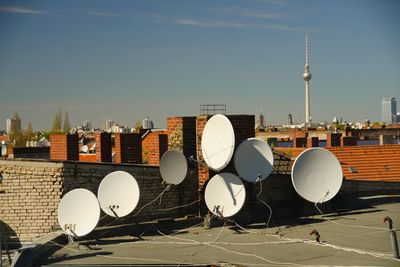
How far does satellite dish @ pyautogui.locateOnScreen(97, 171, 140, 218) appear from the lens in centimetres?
1059

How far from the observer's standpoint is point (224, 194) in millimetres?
10867

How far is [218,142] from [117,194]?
2505 millimetres

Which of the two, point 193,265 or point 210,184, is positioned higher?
point 210,184

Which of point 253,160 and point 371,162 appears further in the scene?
point 371,162

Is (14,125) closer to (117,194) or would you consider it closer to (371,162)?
(371,162)

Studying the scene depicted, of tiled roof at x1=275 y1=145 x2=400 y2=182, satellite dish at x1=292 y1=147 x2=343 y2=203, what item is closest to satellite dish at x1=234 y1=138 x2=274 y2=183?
satellite dish at x1=292 y1=147 x2=343 y2=203

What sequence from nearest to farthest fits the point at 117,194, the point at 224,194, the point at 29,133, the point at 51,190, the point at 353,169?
the point at 117,194 < the point at 224,194 < the point at 51,190 < the point at 353,169 < the point at 29,133

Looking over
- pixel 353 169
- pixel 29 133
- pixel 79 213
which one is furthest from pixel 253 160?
pixel 29 133

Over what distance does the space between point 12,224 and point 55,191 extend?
1.52 m

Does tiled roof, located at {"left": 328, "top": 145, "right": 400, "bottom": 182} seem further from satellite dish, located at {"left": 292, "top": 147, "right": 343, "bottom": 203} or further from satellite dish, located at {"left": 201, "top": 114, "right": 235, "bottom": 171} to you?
satellite dish, located at {"left": 201, "top": 114, "right": 235, "bottom": 171}

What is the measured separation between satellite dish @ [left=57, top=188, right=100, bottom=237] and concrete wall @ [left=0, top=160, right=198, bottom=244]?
4.53 feet

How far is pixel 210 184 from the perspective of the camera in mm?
11008

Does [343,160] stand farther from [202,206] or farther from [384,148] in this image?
[202,206]

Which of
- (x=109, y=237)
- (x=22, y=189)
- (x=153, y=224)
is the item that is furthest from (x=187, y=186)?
(x=22, y=189)
